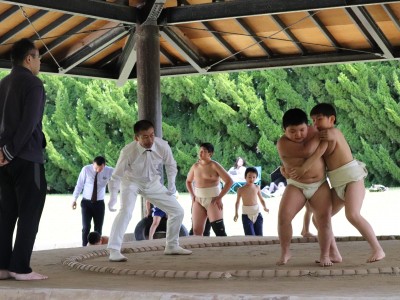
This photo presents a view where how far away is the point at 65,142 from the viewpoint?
1892cm

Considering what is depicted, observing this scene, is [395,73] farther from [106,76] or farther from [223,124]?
[106,76]

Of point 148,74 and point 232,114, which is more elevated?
point 232,114

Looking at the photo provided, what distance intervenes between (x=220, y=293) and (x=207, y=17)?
4425 millimetres

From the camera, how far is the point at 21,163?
3.74 metres

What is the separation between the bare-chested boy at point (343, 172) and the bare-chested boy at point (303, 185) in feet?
0.17

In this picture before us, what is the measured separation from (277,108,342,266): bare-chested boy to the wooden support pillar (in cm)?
316

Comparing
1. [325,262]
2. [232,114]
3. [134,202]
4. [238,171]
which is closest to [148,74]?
[134,202]

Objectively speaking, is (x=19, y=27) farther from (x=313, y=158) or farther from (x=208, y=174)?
(x=313, y=158)

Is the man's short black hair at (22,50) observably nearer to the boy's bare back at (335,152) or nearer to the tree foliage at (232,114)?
the boy's bare back at (335,152)

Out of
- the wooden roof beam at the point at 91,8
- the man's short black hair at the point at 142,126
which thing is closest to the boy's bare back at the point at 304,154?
the man's short black hair at the point at 142,126

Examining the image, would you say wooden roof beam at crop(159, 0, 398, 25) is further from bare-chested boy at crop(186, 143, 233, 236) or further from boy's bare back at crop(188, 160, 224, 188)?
boy's bare back at crop(188, 160, 224, 188)

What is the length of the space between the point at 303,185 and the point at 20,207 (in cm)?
150

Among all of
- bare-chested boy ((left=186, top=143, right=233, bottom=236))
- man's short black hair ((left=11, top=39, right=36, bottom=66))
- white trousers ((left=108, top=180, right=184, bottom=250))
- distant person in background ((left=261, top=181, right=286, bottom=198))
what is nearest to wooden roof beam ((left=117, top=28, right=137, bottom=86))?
bare-chested boy ((left=186, top=143, right=233, bottom=236))

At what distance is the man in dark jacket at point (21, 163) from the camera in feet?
12.2
